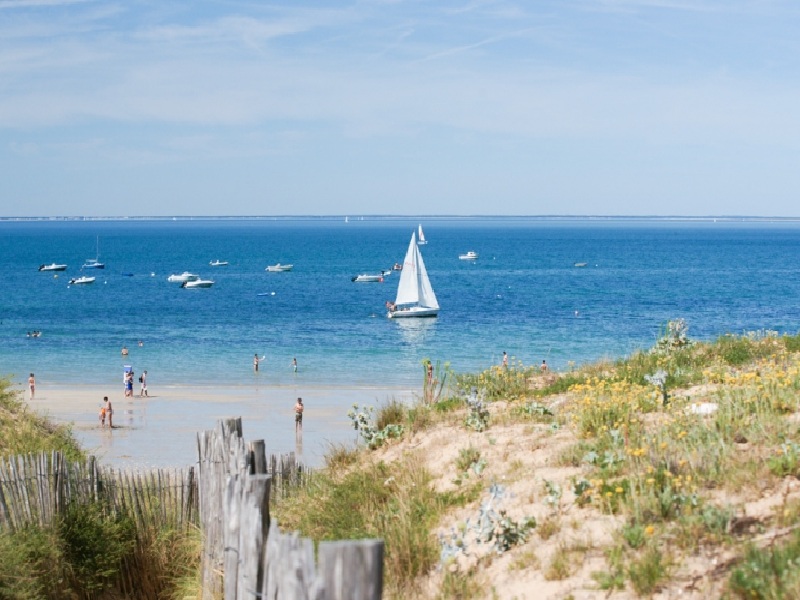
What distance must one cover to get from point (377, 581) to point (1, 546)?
559cm

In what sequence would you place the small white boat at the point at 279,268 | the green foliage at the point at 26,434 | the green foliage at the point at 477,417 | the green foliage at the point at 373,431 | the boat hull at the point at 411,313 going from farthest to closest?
the small white boat at the point at 279,268, the boat hull at the point at 411,313, the green foliage at the point at 26,434, the green foliage at the point at 373,431, the green foliage at the point at 477,417

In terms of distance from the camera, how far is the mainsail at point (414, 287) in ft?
242

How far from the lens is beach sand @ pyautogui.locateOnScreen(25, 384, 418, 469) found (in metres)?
29.0

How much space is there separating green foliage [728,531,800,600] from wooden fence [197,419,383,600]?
268 cm

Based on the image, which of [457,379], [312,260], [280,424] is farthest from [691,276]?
[457,379]

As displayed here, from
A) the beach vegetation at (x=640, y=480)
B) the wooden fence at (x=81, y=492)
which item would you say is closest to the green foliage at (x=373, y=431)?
the beach vegetation at (x=640, y=480)

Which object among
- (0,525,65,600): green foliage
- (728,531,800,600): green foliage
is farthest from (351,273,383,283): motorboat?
(728,531,800,600): green foliage

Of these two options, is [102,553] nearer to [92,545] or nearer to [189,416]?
[92,545]

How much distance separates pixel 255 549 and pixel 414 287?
67610 mm

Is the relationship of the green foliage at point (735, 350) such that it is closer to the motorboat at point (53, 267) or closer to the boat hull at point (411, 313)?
the boat hull at point (411, 313)

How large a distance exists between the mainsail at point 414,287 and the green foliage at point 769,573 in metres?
66.9

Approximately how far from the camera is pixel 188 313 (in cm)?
7606

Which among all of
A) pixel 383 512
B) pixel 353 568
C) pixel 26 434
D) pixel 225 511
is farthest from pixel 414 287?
pixel 353 568

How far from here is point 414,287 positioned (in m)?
73.8
